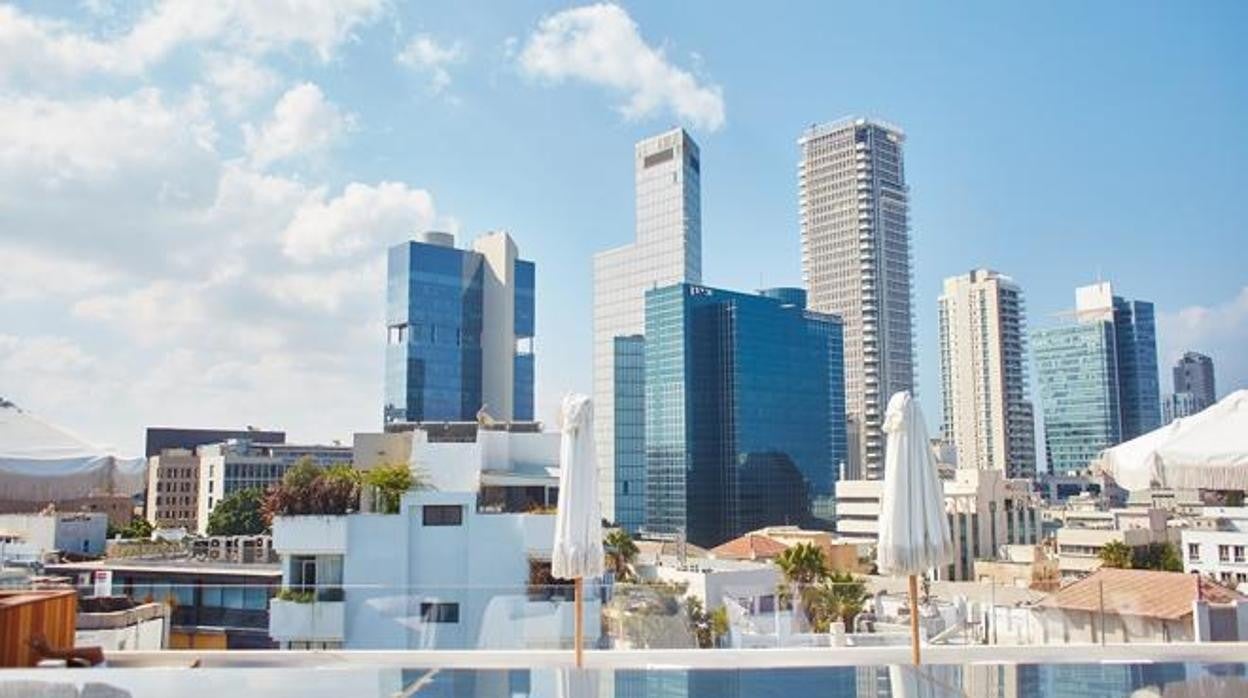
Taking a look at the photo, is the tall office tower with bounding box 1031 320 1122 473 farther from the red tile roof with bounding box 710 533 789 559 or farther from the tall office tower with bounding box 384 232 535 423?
the red tile roof with bounding box 710 533 789 559

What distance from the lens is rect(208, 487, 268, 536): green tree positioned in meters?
74.9

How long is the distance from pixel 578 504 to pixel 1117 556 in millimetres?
60181

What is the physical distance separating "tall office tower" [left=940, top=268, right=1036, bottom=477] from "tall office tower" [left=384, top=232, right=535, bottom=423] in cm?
8691

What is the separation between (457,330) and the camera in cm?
14775

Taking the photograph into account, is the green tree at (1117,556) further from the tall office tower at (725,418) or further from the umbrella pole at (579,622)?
the tall office tower at (725,418)

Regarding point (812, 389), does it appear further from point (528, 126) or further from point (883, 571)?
point (883, 571)

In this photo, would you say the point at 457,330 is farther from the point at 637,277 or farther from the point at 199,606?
the point at 199,606

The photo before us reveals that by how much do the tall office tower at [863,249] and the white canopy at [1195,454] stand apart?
546 feet

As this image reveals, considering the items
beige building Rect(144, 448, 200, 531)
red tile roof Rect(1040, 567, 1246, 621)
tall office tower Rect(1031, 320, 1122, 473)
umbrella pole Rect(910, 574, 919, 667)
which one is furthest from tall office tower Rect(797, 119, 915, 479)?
umbrella pole Rect(910, 574, 919, 667)

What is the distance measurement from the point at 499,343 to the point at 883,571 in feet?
484

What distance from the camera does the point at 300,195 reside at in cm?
2378

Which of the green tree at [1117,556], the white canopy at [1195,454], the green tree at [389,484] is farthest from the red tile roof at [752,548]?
the white canopy at [1195,454]

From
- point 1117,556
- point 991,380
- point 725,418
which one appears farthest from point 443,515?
point 991,380

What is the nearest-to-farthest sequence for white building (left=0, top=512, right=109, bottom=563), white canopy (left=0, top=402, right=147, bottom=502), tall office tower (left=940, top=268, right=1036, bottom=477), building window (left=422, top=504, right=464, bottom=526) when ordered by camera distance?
white canopy (left=0, top=402, right=147, bottom=502) → building window (left=422, top=504, right=464, bottom=526) → white building (left=0, top=512, right=109, bottom=563) → tall office tower (left=940, top=268, right=1036, bottom=477)
